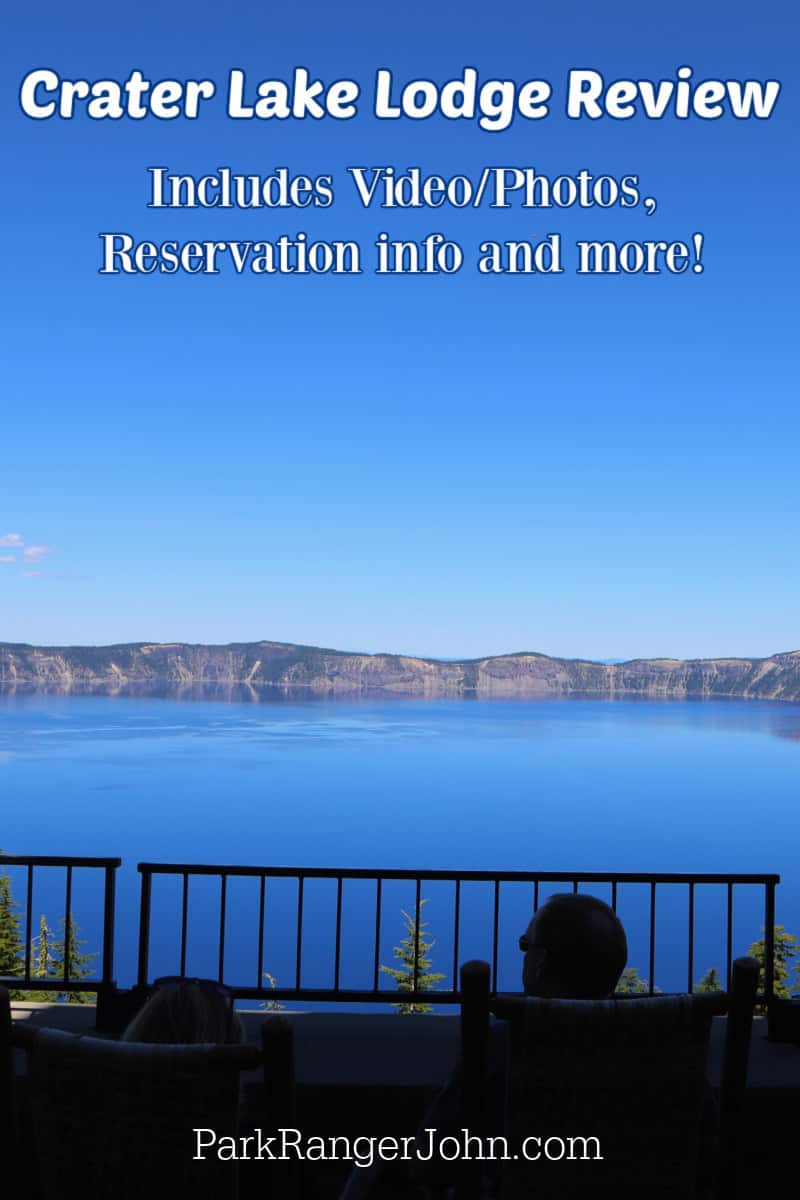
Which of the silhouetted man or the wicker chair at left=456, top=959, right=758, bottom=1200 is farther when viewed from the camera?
the silhouetted man

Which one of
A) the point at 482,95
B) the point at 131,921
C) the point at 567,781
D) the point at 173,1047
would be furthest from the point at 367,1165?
the point at 567,781

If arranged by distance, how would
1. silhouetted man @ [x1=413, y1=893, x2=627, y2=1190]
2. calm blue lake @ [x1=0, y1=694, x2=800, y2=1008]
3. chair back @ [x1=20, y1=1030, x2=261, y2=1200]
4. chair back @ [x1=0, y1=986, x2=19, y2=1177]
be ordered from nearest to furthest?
chair back @ [x1=20, y1=1030, x2=261, y2=1200]
chair back @ [x1=0, y1=986, x2=19, y2=1177]
silhouetted man @ [x1=413, y1=893, x2=627, y2=1190]
calm blue lake @ [x1=0, y1=694, x2=800, y2=1008]

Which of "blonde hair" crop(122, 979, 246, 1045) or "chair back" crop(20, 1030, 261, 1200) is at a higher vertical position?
"blonde hair" crop(122, 979, 246, 1045)

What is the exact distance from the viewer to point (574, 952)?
6.68ft

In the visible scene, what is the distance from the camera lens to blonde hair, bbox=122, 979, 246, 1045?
1.65 metres

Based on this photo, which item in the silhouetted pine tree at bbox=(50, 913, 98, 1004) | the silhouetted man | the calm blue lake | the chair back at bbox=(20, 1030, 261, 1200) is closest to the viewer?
the chair back at bbox=(20, 1030, 261, 1200)

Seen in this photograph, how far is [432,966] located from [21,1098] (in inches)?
2490

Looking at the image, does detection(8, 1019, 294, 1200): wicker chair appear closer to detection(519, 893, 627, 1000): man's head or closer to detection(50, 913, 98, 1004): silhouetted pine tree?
detection(519, 893, 627, 1000): man's head

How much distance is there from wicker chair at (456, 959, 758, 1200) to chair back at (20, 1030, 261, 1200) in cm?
46

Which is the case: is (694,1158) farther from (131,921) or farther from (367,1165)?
(131,921)

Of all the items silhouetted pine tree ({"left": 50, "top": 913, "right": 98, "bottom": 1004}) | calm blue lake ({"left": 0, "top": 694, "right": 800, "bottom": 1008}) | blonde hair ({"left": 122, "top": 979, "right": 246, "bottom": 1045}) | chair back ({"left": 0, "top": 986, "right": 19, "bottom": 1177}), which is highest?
blonde hair ({"left": 122, "top": 979, "right": 246, "bottom": 1045})

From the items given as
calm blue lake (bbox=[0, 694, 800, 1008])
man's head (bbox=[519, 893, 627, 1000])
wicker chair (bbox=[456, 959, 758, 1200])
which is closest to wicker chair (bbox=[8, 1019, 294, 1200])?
wicker chair (bbox=[456, 959, 758, 1200])

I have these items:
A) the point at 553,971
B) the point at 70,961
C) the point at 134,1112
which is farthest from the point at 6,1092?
the point at 70,961

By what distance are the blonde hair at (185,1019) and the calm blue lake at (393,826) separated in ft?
218
